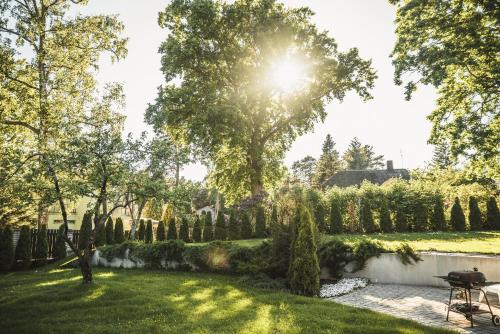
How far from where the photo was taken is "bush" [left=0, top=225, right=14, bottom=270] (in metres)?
17.2

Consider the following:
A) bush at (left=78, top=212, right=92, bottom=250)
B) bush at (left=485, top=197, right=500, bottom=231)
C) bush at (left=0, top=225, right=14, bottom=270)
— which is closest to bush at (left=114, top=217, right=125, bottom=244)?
bush at (left=78, top=212, right=92, bottom=250)

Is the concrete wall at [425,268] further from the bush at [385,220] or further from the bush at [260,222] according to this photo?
the bush at [260,222]

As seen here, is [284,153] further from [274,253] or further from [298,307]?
[298,307]

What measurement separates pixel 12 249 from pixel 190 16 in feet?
55.3

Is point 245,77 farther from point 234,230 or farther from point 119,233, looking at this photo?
point 119,233

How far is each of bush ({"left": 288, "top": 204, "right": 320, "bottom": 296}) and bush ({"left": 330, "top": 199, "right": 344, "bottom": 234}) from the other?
12053 millimetres

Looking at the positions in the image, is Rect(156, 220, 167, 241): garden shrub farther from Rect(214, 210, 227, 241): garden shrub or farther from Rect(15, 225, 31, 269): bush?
Rect(15, 225, 31, 269): bush

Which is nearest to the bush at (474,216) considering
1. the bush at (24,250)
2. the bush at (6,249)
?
the bush at (24,250)

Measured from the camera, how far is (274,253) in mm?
11203

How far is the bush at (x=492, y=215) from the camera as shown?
60.6ft

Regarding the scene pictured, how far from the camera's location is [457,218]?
1925 cm

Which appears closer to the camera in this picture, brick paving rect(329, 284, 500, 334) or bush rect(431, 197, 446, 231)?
brick paving rect(329, 284, 500, 334)

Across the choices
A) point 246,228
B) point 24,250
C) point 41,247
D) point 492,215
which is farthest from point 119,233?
point 492,215

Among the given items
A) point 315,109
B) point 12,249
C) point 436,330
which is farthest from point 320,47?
point 12,249
